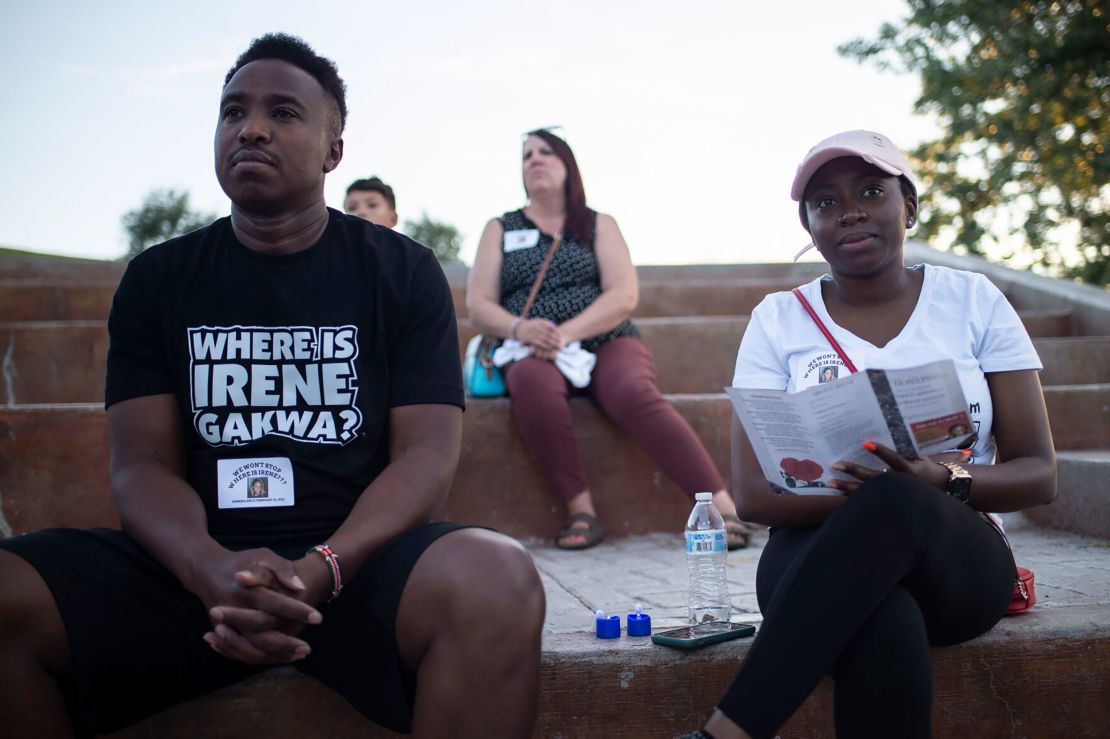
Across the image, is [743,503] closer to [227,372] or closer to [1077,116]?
[227,372]

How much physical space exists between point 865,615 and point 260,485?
4.05ft

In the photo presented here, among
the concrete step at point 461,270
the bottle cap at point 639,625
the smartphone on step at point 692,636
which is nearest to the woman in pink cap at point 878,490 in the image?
the smartphone on step at point 692,636

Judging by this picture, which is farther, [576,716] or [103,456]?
[103,456]

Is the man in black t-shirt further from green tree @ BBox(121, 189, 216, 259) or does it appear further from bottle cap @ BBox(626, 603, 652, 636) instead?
green tree @ BBox(121, 189, 216, 259)

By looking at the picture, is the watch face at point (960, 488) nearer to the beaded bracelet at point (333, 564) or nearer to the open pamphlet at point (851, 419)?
the open pamphlet at point (851, 419)

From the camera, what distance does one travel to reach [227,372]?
6.91ft

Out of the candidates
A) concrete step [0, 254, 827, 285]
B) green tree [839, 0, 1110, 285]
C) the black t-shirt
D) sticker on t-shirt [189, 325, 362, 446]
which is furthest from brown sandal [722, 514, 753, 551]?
green tree [839, 0, 1110, 285]

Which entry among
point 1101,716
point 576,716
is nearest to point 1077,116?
point 1101,716

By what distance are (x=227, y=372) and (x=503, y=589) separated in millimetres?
793

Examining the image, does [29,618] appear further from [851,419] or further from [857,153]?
[857,153]

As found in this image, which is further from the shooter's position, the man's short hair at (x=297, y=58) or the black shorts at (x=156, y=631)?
the man's short hair at (x=297, y=58)

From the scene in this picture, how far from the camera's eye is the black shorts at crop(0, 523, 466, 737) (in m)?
1.82

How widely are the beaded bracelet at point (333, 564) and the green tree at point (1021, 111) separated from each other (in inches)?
343

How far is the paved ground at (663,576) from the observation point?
274 centimetres
